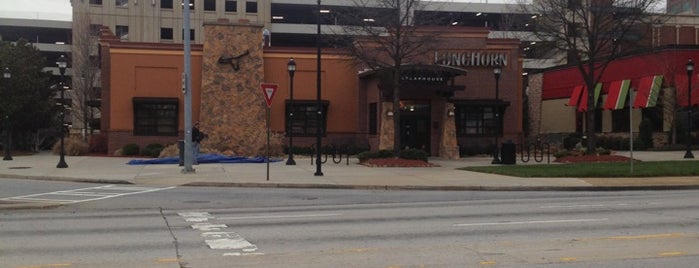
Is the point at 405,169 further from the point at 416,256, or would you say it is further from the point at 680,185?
the point at 416,256

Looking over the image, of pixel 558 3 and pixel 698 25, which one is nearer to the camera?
pixel 558 3

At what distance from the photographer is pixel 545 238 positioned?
363 inches

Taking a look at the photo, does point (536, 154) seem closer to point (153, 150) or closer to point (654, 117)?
point (654, 117)

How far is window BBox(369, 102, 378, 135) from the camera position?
117 feet

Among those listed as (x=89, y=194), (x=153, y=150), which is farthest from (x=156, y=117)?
(x=89, y=194)

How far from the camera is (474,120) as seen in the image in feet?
122

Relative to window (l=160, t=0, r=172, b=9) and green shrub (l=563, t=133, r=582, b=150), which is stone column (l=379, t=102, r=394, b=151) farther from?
window (l=160, t=0, r=172, b=9)

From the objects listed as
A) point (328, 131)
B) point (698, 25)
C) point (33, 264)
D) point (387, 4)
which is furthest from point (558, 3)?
point (698, 25)

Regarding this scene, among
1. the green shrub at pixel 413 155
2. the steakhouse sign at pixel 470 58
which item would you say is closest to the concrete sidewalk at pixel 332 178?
the green shrub at pixel 413 155

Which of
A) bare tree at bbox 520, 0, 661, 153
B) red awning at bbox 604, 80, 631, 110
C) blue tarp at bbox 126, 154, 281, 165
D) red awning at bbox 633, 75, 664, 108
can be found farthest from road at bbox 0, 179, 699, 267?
red awning at bbox 604, 80, 631, 110

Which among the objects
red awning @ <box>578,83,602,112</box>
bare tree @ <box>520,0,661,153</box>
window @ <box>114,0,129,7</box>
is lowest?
red awning @ <box>578,83,602,112</box>

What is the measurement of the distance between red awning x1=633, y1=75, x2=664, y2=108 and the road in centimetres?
2304

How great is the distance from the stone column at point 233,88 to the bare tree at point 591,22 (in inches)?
596

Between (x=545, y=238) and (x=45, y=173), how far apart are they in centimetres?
2035
